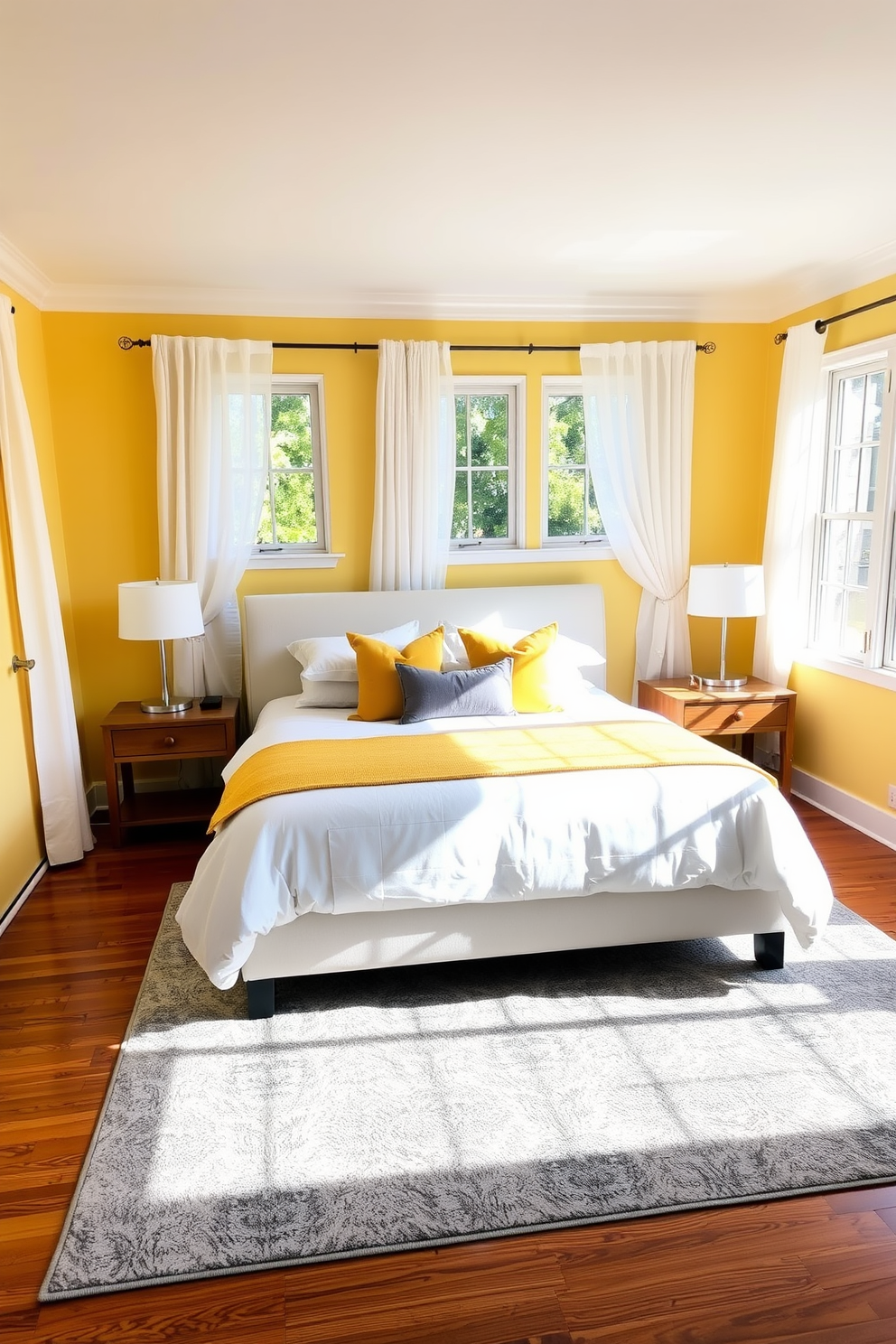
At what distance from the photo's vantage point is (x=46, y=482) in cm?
430

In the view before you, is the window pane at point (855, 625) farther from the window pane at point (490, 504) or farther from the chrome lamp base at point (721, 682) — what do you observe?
the window pane at point (490, 504)

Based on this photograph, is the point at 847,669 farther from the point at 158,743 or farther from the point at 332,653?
the point at 158,743

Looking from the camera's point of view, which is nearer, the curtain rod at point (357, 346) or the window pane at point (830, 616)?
the curtain rod at point (357, 346)

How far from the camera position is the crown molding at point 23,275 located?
368 cm

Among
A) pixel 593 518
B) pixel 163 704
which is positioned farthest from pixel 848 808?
pixel 163 704

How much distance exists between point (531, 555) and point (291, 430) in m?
1.46

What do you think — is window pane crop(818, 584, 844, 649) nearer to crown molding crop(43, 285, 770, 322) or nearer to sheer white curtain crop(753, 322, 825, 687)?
sheer white curtain crop(753, 322, 825, 687)

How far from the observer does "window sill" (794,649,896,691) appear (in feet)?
13.4

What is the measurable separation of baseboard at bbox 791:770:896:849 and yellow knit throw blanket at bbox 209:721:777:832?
4.44ft

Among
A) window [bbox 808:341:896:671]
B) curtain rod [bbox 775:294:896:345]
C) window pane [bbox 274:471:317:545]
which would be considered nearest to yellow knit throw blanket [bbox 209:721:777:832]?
window [bbox 808:341:896:671]

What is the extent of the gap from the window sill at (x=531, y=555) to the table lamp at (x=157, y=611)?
1.45m

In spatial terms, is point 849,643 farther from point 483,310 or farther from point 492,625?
point 483,310

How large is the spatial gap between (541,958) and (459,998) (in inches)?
16.2

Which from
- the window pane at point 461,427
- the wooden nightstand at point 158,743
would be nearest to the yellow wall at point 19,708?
the wooden nightstand at point 158,743
